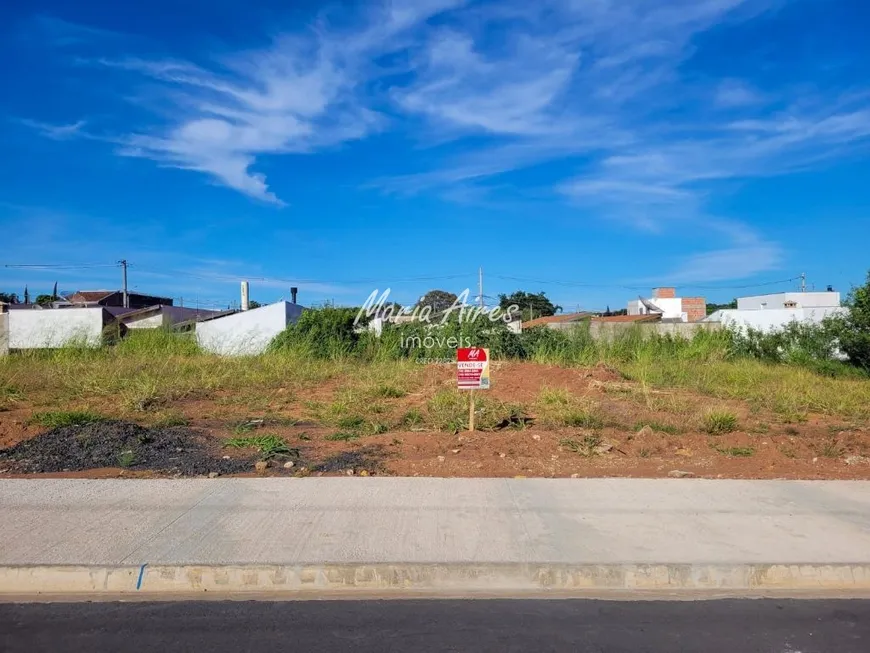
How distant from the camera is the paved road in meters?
5.14

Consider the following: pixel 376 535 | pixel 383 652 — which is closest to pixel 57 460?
pixel 376 535

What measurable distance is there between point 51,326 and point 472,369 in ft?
70.6

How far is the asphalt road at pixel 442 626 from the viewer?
398 cm

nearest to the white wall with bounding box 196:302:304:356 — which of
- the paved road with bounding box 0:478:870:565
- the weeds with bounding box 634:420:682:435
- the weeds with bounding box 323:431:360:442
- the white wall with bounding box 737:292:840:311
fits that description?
the weeds with bounding box 323:431:360:442

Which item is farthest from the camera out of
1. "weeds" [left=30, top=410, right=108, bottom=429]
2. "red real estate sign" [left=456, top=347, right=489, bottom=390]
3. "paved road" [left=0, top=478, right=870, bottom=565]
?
"weeds" [left=30, top=410, right=108, bottom=429]

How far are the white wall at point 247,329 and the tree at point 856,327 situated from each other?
59.6 feet

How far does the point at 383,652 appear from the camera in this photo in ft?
12.8

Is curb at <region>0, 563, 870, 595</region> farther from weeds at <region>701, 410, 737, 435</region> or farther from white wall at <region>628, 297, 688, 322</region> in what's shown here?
white wall at <region>628, 297, 688, 322</region>

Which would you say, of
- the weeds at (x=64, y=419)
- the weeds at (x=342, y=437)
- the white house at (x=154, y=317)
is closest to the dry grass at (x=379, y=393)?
the weeds at (x=342, y=437)

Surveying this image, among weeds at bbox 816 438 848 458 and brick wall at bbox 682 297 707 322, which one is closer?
weeds at bbox 816 438 848 458

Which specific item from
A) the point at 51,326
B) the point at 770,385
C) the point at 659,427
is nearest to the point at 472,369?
the point at 659,427

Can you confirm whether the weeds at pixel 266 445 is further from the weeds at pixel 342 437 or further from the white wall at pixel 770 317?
the white wall at pixel 770 317

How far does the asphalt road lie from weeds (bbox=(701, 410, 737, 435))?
5822 millimetres

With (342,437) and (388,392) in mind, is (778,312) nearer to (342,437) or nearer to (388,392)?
(388,392)
